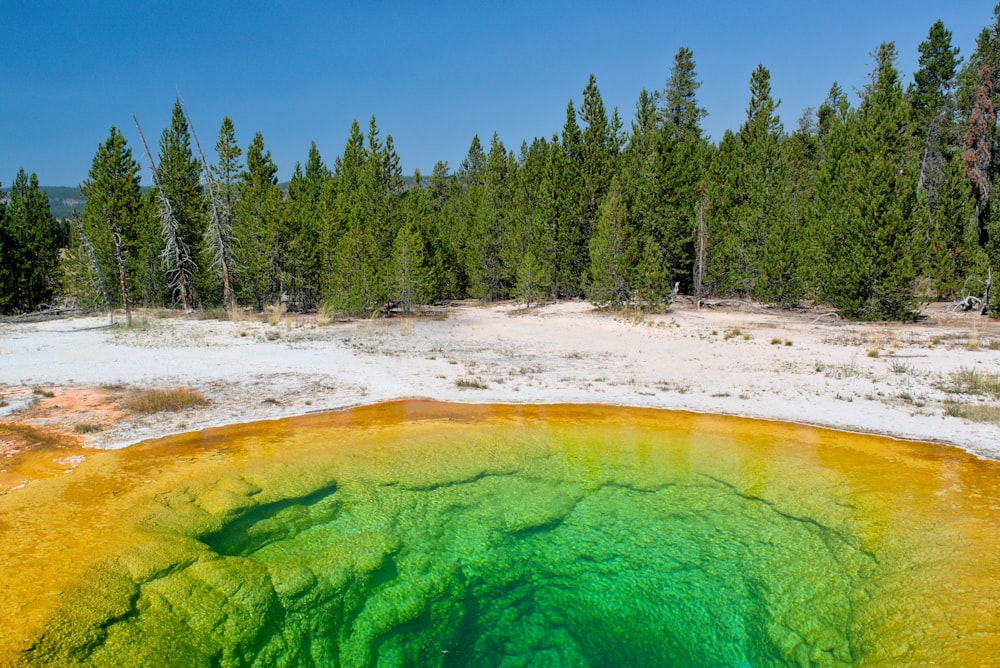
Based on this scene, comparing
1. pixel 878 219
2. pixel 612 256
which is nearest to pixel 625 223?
pixel 612 256

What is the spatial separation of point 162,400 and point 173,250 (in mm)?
18771

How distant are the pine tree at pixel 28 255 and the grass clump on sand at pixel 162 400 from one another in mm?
21258

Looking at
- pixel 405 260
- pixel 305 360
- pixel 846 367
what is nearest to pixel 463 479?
pixel 305 360

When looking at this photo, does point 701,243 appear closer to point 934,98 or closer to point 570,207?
point 570,207

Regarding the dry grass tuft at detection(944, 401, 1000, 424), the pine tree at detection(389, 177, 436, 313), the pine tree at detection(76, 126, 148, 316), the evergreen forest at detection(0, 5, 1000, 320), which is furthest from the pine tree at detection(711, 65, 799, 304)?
the pine tree at detection(76, 126, 148, 316)

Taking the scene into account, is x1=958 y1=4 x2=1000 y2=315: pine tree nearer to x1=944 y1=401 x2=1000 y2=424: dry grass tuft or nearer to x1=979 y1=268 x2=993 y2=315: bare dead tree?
x1=979 y1=268 x2=993 y2=315: bare dead tree

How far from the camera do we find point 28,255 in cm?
2686

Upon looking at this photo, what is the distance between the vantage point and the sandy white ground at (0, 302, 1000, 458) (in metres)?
9.47

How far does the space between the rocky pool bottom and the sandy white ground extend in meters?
1.56

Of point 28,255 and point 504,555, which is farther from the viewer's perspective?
point 28,255

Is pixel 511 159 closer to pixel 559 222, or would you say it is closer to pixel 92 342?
pixel 559 222

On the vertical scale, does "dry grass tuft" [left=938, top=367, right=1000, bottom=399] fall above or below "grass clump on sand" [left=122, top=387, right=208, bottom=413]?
below

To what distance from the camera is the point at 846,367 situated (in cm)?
1234

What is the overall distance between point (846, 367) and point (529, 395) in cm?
711
